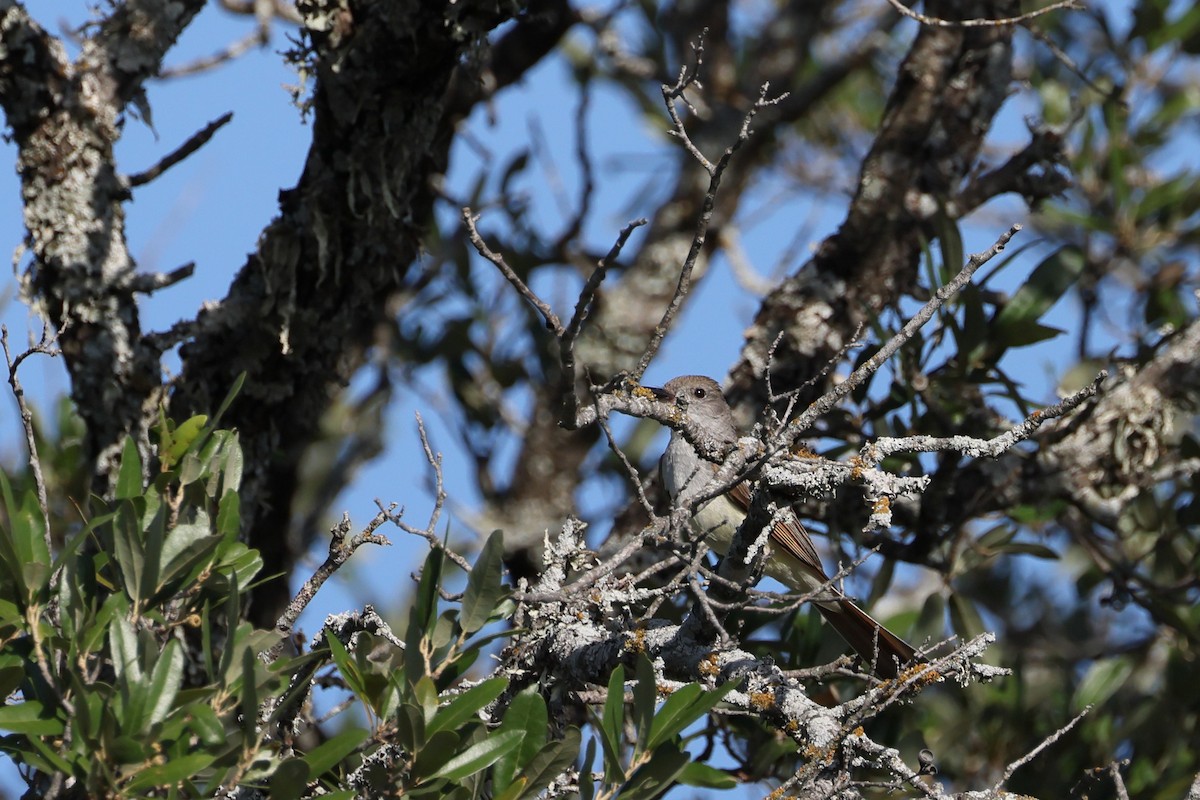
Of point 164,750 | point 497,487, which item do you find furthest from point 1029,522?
point 164,750

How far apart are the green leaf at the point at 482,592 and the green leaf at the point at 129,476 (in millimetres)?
758

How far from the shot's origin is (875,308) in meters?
4.89

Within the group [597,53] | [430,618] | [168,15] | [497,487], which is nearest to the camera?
[430,618]

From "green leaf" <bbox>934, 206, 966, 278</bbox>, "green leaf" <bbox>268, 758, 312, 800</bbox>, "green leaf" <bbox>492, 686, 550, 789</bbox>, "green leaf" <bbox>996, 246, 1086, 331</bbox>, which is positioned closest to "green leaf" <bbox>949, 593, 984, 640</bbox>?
"green leaf" <bbox>996, 246, 1086, 331</bbox>

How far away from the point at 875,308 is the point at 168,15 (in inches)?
106

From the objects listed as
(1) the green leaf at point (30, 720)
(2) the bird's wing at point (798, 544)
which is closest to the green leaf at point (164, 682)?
(1) the green leaf at point (30, 720)

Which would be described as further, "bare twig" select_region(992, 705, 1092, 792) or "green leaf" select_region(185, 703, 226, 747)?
"bare twig" select_region(992, 705, 1092, 792)

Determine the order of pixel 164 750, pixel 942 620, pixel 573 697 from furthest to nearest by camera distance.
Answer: pixel 942 620 < pixel 573 697 < pixel 164 750

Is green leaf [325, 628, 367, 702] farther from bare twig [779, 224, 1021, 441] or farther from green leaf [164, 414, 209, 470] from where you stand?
bare twig [779, 224, 1021, 441]

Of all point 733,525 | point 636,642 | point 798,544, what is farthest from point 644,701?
point 733,525

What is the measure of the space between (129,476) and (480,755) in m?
0.95

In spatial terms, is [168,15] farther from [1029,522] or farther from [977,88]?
[1029,522]

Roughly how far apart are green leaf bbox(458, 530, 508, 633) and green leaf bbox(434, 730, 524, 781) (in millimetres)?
213

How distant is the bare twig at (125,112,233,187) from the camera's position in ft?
13.1
